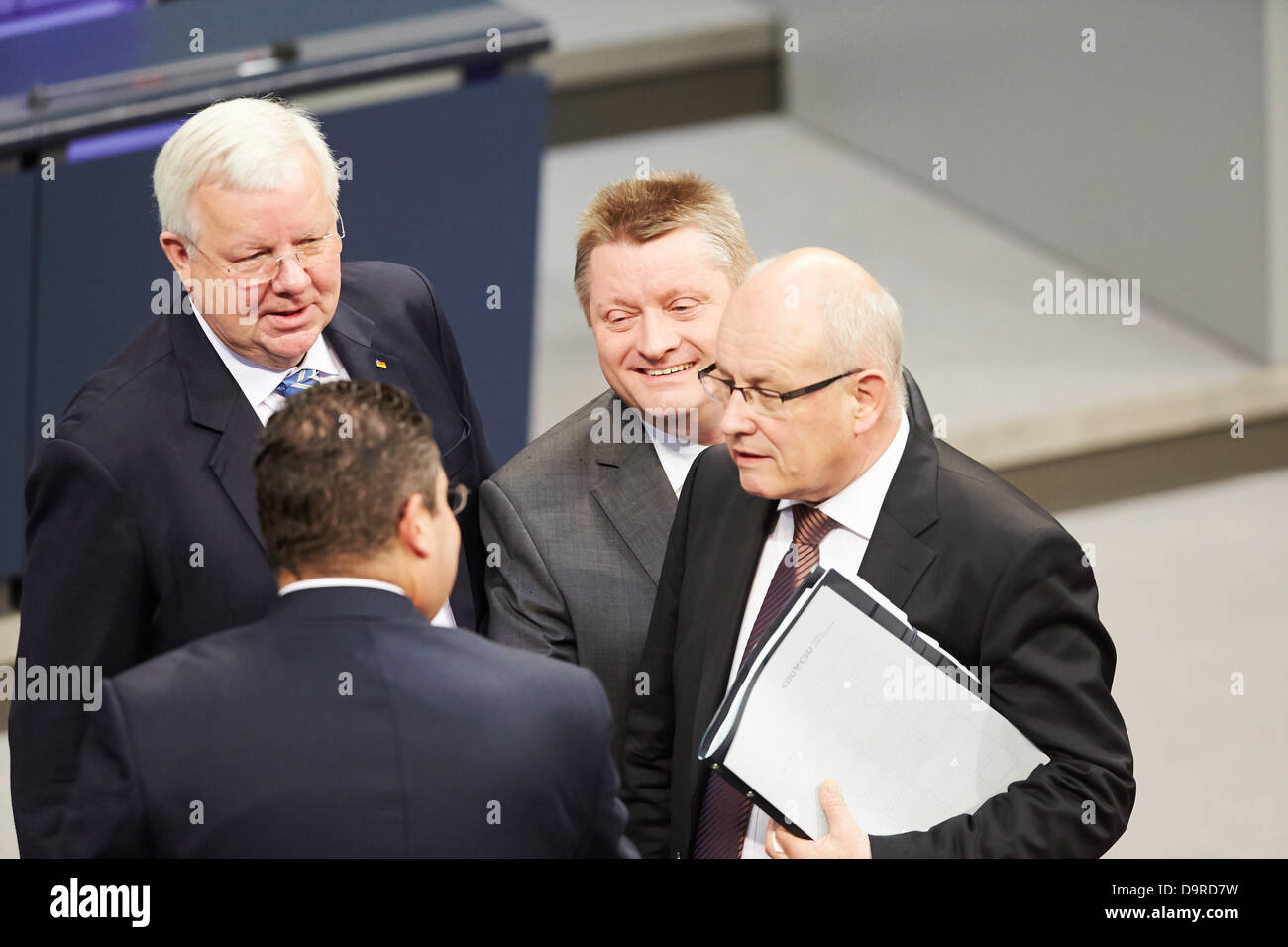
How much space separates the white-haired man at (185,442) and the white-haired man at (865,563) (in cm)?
60

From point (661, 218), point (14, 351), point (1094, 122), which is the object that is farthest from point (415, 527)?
point (1094, 122)

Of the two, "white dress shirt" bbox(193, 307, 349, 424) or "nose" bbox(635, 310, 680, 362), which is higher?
"nose" bbox(635, 310, 680, 362)

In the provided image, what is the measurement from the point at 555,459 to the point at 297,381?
16.0 inches

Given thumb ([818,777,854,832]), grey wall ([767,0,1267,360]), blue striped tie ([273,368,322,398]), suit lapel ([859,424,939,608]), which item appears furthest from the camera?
grey wall ([767,0,1267,360])

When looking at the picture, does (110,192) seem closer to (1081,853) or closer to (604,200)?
(604,200)

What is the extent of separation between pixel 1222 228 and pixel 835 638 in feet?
14.3

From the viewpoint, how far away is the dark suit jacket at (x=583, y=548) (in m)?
2.64

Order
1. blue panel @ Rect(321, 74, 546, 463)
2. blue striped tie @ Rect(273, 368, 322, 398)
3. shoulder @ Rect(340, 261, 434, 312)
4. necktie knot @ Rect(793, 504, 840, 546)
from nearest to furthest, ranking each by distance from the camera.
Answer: necktie knot @ Rect(793, 504, 840, 546)
blue striped tie @ Rect(273, 368, 322, 398)
shoulder @ Rect(340, 261, 434, 312)
blue panel @ Rect(321, 74, 546, 463)

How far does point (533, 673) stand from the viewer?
2053mm

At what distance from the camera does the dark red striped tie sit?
236 centimetres

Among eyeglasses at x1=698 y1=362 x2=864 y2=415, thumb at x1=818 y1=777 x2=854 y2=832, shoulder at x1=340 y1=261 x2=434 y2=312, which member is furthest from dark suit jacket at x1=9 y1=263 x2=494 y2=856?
thumb at x1=818 y1=777 x2=854 y2=832

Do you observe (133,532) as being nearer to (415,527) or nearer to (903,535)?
(415,527)

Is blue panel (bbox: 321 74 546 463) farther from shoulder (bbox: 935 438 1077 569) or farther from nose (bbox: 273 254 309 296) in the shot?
shoulder (bbox: 935 438 1077 569)

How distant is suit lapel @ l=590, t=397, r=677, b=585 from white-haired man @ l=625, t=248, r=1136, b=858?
0.52 ft
